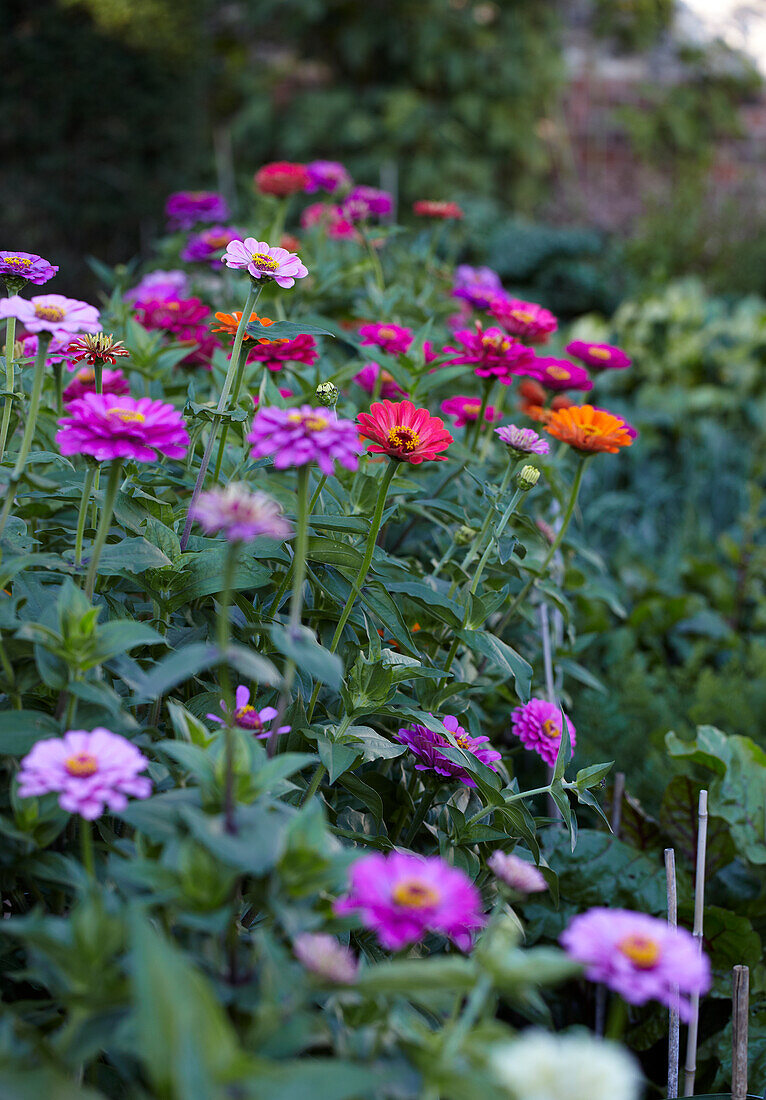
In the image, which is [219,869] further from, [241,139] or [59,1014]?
[241,139]

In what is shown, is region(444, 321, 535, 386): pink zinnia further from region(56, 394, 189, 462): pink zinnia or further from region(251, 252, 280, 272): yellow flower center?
region(56, 394, 189, 462): pink zinnia

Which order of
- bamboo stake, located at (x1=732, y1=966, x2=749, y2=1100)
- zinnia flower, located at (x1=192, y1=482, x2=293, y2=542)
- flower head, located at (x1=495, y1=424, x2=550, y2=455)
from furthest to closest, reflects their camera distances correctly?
1. flower head, located at (x1=495, y1=424, x2=550, y2=455)
2. bamboo stake, located at (x1=732, y1=966, x2=749, y2=1100)
3. zinnia flower, located at (x1=192, y1=482, x2=293, y2=542)

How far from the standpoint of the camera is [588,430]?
1036 mm

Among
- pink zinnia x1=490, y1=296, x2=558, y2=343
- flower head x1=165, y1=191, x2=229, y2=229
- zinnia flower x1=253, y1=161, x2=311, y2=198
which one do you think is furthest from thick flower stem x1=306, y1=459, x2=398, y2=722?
flower head x1=165, y1=191, x2=229, y2=229

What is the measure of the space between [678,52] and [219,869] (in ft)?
23.8

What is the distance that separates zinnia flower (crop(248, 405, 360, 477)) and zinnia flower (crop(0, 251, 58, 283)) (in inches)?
13.4

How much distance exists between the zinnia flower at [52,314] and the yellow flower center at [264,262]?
17 centimetres

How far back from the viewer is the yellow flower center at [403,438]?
2.82 ft

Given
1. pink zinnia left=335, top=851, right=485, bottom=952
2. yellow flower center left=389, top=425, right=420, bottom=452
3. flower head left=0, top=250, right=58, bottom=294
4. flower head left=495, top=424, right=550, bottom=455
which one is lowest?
pink zinnia left=335, top=851, right=485, bottom=952

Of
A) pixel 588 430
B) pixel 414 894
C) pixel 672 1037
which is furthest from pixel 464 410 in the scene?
pixel 414 894

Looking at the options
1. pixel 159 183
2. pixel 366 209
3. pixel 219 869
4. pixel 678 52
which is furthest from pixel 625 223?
pixel 219 869

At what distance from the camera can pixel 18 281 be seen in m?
0.85

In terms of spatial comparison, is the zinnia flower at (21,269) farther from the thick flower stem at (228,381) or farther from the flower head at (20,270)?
the thick flower stem at (228,381)

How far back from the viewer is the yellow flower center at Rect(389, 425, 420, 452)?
2.82ft
